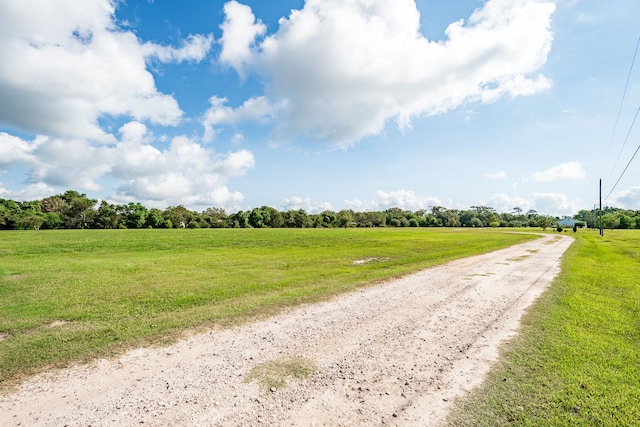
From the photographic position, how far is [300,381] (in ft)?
15.6

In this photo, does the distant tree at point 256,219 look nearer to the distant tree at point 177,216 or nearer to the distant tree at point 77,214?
the distant tree at point 177,216

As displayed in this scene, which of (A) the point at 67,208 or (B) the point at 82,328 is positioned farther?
(A) the point at 67,208

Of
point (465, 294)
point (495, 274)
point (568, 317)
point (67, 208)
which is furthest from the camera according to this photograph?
point (67, 208)

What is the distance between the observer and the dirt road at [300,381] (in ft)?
13.0

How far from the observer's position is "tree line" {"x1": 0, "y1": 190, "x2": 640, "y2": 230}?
92300 mm

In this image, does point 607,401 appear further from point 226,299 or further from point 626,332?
point 226,299

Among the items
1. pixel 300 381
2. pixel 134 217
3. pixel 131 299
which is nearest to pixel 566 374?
pixel 300 381

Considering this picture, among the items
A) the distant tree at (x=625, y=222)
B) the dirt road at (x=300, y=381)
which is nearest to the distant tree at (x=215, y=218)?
the dirt road at (x=300, y=381)

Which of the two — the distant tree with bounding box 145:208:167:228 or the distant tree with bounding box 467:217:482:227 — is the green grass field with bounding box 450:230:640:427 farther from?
the distant tree with bounding box 467:217:482:227

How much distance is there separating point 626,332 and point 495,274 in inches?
295

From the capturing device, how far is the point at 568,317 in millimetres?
7934

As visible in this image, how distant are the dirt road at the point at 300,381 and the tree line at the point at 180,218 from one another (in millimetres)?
107943

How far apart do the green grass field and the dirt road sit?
1.22ft

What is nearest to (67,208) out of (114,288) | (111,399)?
(114,288)
